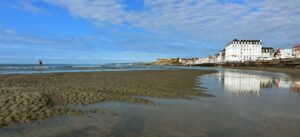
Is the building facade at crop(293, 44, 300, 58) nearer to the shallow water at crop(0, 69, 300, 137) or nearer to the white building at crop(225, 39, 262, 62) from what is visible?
the white building at crop(225, 39, 262, 62)

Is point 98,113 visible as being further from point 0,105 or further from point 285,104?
point 285,104

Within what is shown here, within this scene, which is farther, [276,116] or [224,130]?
[276,116]

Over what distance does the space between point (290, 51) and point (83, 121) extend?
185m

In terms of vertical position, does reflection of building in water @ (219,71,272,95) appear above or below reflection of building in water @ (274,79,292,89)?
above

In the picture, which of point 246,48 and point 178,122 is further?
point 246,48

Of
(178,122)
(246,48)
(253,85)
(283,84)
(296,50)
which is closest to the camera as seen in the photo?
(178,122)

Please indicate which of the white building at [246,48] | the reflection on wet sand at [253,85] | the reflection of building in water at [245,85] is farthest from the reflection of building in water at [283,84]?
the white building at [246,48]

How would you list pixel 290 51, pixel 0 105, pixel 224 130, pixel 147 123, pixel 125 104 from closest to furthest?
pixel 224 130
pixel 147 123
pixel 0 105
pixel 125 104
pixel 290 51

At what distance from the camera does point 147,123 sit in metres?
8.21

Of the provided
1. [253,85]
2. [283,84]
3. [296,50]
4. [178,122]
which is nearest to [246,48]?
[296,50]

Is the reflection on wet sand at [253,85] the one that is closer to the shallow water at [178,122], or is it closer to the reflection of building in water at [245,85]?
the reflection of building in water at [245,85]

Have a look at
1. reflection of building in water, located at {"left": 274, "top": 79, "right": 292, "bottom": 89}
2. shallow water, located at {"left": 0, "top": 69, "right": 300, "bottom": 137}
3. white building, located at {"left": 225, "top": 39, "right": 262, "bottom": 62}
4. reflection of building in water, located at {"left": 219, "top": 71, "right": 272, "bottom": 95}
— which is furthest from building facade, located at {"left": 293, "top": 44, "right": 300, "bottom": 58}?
shallow water, located at {"left": 0, "top": 69, "right": 300, "bottom": 137}

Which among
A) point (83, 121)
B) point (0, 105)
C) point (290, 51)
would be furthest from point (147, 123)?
point (290, 51)

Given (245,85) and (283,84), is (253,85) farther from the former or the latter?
(283,84)
